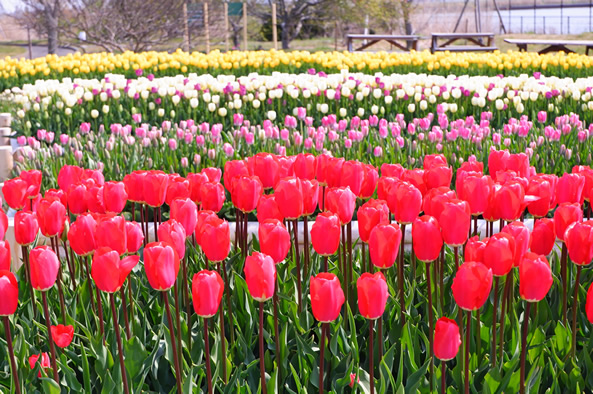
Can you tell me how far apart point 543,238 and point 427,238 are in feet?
1.12

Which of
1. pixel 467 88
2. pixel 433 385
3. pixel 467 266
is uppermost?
pixel 467 88

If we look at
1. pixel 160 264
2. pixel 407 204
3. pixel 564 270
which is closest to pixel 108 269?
pixel 160 264

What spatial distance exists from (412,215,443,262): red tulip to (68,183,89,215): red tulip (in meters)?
1.12

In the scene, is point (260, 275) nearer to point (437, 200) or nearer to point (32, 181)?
point (437, 200)

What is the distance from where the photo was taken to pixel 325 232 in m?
1.81

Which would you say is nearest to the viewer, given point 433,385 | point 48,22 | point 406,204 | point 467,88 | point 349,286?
point 433,385

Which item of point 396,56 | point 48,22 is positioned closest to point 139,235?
point 396,56

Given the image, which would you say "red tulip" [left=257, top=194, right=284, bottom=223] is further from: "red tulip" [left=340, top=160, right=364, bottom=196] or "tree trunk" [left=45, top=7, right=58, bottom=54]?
"tree trunk" [left=45, top=7, right=58, bottom=54]

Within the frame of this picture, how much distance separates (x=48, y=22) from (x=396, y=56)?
42.0ft

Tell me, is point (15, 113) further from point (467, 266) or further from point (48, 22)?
point (48, 22)

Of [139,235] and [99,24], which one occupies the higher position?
[99,24]

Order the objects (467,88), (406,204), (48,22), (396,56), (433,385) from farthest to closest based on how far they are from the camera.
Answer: (48,22), (396,56), (467,88), (406,204), (433,385)

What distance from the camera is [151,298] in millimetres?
2279

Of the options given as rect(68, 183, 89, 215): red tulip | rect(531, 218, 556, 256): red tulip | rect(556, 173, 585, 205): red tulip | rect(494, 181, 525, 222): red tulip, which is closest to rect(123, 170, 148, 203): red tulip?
rect(68, 183, 89, 215): red tulip
